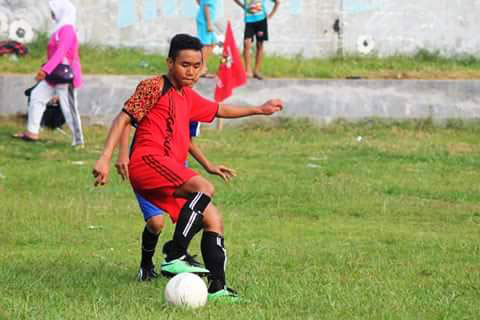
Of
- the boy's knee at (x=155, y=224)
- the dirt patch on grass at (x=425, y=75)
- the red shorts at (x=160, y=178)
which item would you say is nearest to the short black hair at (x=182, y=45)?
the red shorts at (x=160, y=178)

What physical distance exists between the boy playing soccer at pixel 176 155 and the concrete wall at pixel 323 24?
506 inches

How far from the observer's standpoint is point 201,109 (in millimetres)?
6973

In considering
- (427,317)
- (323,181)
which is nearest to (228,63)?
(323,181)

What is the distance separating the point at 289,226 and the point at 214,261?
133 inches

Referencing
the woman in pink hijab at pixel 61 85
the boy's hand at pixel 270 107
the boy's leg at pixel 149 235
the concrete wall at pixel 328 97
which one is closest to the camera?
the boy's hand at pixel 270 107

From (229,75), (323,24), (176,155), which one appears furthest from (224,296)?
(323,24)

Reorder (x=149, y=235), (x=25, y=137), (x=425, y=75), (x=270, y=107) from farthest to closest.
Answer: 1. (x=425, y=75)
2. (x=25, y=137)
3. (x=149, y=235)
4. (x=270, y=107)

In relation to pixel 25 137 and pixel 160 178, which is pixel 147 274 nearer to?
pixel 160 178

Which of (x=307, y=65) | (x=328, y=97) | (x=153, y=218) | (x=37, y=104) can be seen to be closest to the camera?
(x=153, y=218)

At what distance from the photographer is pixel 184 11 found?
1967cm

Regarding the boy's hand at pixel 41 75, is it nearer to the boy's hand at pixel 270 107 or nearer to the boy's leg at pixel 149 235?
the boy's leg at pixel 149 235

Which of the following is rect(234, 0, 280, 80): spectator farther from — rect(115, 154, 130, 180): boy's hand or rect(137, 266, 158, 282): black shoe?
rect(115, 154, 130, 180): boy's hand

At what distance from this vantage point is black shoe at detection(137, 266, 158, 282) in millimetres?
7156

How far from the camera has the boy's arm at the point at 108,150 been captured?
6332 millimetres
